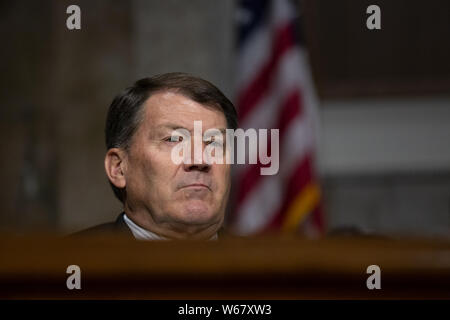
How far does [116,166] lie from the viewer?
3.25 ft

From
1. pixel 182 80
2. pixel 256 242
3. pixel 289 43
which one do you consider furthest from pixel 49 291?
pixel 289 43

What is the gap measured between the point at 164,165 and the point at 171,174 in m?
0.03

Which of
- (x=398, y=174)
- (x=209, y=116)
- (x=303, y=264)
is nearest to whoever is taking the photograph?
(x=303, y=264)

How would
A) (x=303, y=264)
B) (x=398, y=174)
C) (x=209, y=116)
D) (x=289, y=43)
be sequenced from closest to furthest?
(x=303, y=264) < (x=209, y=116) < (x=289, y=43) < (x=398, y=174)

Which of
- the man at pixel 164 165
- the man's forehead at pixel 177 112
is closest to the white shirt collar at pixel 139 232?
the man at pixel 164 165

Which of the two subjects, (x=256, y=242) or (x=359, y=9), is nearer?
(x=256, y=242)

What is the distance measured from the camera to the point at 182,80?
101 cm

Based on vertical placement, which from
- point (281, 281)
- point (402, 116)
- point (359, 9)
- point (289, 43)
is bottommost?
point (281, 281)

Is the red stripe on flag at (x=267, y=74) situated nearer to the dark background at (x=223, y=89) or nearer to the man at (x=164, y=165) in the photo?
the dark background at (x=223, y=89)

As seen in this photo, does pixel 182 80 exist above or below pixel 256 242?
above

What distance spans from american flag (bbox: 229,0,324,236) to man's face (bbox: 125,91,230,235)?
2.61m

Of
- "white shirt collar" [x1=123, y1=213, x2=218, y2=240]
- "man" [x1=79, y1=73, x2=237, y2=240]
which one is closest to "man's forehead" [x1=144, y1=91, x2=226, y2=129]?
"man" [x1=79, y1=73, x2=237, y2=240]

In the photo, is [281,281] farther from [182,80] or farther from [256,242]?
[182,80]

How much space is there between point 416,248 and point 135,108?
448 mm
